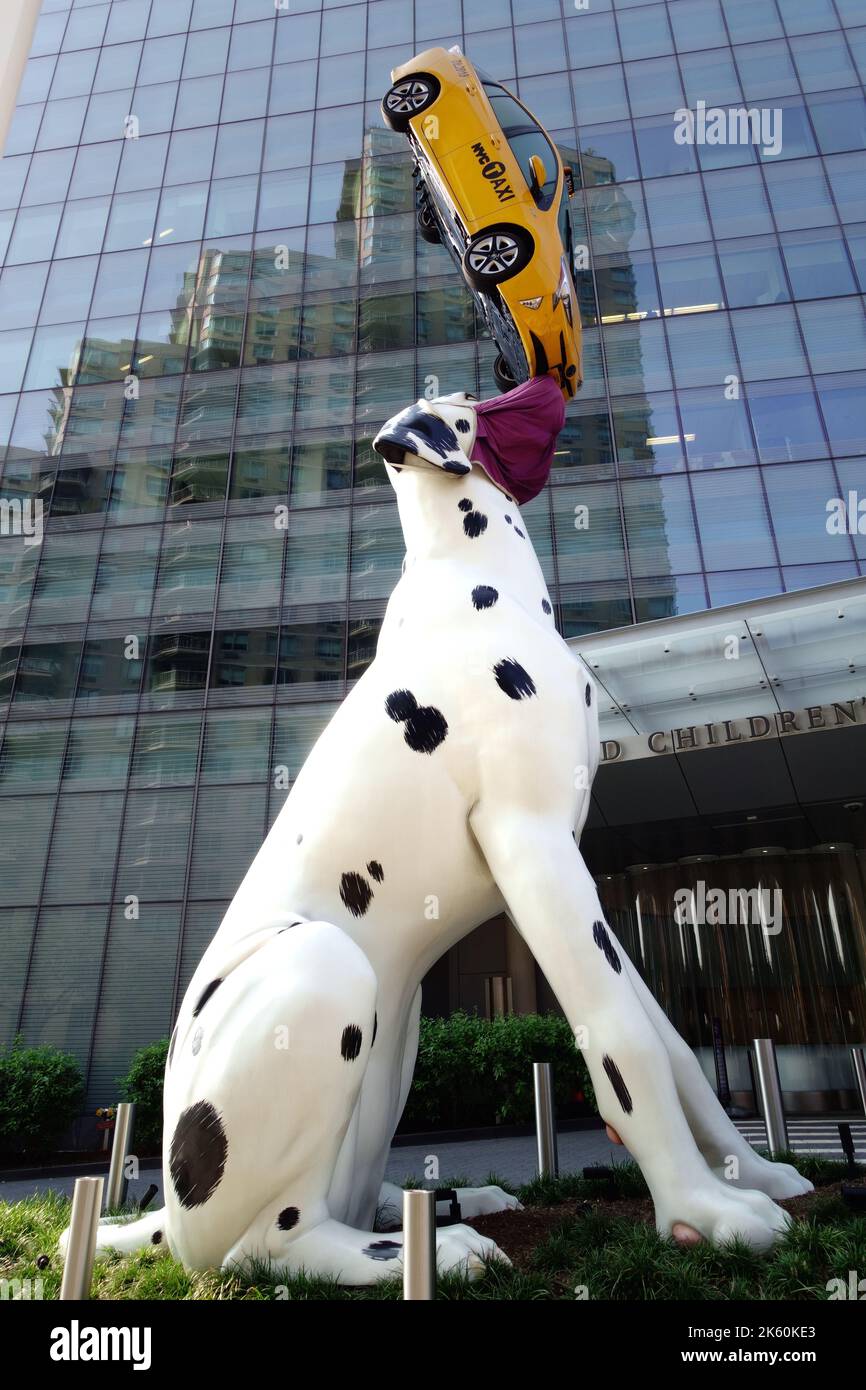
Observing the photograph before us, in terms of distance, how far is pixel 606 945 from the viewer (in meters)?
2.91

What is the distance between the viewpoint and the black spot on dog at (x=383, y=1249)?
8.41ft

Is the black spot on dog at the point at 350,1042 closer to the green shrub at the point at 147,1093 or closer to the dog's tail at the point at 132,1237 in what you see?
the dog's tail at the point at 132,1237

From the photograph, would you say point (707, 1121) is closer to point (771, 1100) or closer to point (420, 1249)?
point (420, 1249)

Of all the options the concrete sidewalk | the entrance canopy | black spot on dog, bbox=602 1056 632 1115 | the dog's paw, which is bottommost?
the dog's paw

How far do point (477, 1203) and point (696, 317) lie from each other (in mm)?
23388

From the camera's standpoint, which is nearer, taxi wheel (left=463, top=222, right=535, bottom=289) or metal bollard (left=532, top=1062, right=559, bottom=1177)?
taxi wheel (left=463, top=222, right=535, bottom=289)

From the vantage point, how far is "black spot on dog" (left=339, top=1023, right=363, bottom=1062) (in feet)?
8.63

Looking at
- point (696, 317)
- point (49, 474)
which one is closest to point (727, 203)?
point (696, 317)

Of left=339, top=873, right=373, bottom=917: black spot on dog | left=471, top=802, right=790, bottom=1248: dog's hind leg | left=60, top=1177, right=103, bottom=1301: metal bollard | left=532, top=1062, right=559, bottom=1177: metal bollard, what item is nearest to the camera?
left=60, top=1177, right=103, bottom=1301: metal bollard

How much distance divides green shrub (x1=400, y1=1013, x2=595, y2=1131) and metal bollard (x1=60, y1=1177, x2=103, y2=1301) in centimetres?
1136

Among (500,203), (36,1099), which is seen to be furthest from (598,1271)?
(36,1099)

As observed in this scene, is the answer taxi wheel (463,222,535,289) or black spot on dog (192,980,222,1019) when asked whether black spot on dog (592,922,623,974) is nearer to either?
black spot on dog (192,980,222,1019)

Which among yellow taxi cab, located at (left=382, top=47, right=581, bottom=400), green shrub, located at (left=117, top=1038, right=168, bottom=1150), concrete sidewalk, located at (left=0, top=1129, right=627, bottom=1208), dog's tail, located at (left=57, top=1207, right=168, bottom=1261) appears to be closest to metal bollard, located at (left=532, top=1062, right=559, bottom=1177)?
dog's tail, located at (left=57, top=1207, right=168, bottom=1261)
